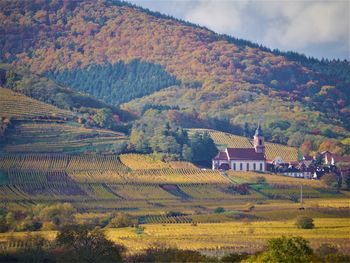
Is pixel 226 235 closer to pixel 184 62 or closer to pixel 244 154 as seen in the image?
pixel 244 154

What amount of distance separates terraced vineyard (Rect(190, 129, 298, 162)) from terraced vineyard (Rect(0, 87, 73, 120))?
15.7m

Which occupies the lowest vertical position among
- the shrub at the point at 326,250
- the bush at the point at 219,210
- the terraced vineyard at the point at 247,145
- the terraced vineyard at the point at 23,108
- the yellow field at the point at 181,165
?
the shrub at the point at 326,250

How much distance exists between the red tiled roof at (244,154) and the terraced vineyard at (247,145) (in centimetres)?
276

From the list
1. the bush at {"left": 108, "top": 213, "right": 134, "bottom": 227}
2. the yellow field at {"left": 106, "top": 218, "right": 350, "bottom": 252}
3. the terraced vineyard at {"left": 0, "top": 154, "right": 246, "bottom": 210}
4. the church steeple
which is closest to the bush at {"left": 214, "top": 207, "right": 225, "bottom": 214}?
the terraced vineyard at {"left": 0, "top": 154, "right": 246, "bottom": 210}

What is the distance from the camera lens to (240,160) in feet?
322

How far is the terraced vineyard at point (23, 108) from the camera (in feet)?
313

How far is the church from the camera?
316 ft

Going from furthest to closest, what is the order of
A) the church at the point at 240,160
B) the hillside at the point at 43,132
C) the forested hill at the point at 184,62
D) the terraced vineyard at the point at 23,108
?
the forested hill at the point at 184,62 < the church at the point at 240,160 < the terraced vineyard at the point at 23,108 < the hillside at the point at 43,132

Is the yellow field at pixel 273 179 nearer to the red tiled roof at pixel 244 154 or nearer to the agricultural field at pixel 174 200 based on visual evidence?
the agricultural field at pixel 174 200

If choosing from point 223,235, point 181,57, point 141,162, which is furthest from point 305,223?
point 181,57

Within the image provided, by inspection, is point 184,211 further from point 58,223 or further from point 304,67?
point 304,67

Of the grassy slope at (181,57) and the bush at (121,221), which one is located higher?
the grassy slope at (181,57)

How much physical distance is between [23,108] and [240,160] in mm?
21446

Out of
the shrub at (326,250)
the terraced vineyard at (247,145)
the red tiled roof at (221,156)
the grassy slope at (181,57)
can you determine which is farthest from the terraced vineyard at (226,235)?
the grassy slope at (181,57)
